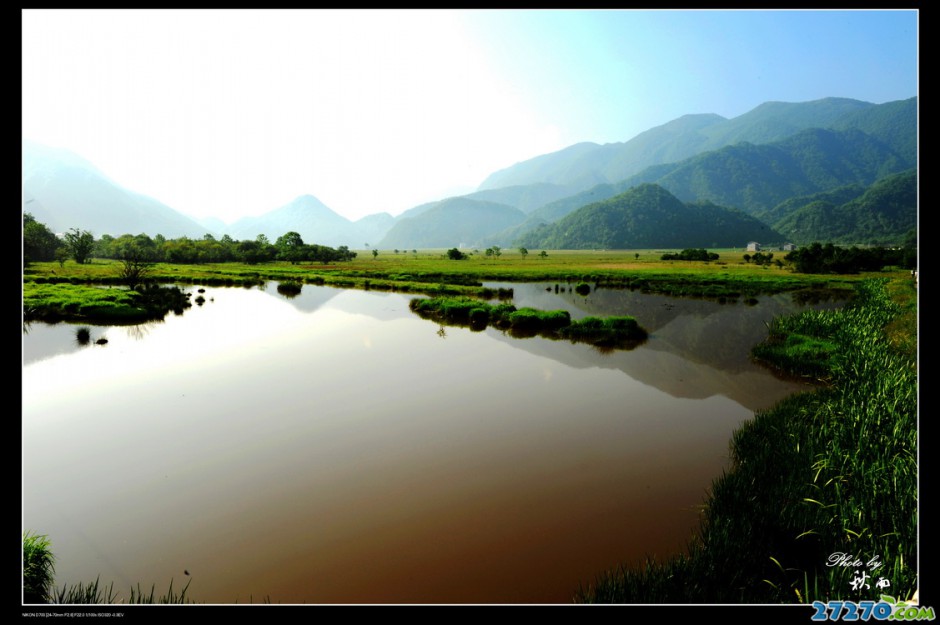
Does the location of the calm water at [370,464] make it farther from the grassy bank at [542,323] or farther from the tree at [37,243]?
the tree at [37,243]

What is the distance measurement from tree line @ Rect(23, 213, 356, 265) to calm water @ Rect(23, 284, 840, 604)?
4792 cm

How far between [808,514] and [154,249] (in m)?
114

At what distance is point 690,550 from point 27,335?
1286 inches

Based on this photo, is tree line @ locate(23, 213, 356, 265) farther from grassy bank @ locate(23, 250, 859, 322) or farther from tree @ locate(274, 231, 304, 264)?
Answer: grassy bank @ locate(23, 250, 859, 322)

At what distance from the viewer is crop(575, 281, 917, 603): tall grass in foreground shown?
5.16 m

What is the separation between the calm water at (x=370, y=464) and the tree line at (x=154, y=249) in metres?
47.9

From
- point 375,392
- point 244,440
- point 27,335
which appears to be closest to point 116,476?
point 244,440

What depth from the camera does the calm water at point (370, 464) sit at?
21.0 ft

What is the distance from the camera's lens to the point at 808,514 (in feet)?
21.3
